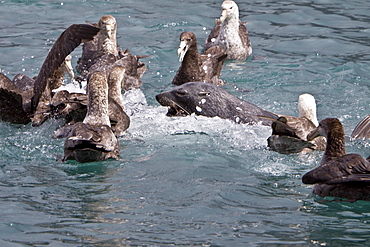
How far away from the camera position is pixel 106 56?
40.3 feet

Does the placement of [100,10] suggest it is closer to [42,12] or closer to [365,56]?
[42,12]

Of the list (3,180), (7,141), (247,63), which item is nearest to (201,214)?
(3,180)

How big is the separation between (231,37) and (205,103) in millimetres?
4223

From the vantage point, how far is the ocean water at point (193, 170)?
638 cm

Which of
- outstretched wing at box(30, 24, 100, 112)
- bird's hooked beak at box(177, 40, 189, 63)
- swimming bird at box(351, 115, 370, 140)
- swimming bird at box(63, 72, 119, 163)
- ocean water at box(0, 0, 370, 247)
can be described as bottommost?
ocean water at box(0, 0, 370, 247)

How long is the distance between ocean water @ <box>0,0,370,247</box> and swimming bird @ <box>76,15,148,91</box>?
35 centimetres

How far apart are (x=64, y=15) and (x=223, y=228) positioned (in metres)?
11.5

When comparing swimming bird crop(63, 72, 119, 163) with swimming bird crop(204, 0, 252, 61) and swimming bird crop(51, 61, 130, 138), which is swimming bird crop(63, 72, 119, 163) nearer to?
swimming bird crop(51, 61, 130, 138)

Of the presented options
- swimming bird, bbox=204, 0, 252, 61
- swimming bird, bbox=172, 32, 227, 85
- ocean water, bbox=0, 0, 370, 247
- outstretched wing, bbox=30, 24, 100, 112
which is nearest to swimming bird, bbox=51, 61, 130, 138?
ocean water, bbox=0, 0, 370, 247

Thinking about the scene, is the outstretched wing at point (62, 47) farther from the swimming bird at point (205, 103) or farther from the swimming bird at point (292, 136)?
the swimming bird at point (292, 136)

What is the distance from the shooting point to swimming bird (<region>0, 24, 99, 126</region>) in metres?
9.54

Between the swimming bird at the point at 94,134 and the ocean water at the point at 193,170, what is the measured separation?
0.52 feet

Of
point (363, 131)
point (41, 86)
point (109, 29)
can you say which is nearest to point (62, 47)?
point (41, 86)

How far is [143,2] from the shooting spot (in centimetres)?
1823
